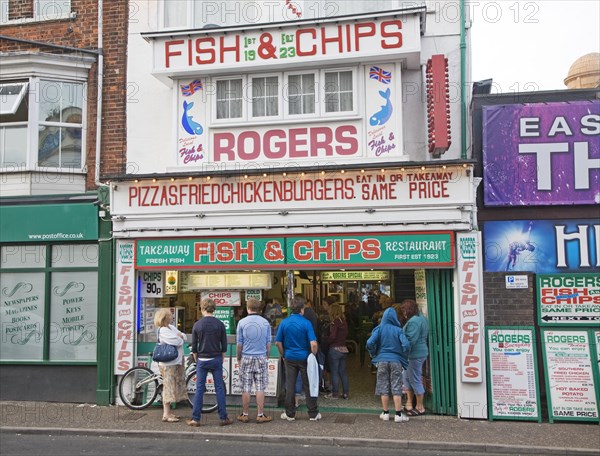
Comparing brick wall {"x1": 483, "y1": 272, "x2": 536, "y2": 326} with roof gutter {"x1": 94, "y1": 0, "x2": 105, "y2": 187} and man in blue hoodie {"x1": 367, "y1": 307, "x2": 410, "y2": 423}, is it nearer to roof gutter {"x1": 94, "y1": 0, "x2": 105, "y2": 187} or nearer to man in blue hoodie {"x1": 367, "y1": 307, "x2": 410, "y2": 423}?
man in blue hoodie {"x1": 367, "y1": 307, "x2": 410, "y2": 423}

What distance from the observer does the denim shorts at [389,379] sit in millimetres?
8688

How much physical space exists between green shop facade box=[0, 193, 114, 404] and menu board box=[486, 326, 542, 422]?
20.6 feet

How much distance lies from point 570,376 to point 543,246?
205 cm

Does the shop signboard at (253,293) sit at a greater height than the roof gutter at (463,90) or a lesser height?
lesser

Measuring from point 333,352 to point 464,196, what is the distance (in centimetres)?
358

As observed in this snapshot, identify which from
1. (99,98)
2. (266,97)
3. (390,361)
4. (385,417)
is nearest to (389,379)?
(390,361)

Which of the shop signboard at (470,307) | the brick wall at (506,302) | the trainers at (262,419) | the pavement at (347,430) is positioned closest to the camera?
the pavement at (347,430)

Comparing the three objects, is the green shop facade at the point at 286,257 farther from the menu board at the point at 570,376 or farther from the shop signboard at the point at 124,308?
the menu board at the point at 570,376

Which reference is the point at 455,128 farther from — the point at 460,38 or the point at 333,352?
the point at 333,352

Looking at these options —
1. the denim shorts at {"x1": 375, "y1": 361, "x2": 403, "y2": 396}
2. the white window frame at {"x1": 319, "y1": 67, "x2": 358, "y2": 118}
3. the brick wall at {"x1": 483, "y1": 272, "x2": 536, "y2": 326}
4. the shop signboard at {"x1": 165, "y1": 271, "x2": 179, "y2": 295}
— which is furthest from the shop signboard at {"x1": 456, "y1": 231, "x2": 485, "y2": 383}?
the shop signboard at {"x1": 165, "y1": 271, "x2": 179, "y2": 295}

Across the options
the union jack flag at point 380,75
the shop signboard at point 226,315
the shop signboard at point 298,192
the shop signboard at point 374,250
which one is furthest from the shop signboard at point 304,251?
the union jack flag at point 380,75

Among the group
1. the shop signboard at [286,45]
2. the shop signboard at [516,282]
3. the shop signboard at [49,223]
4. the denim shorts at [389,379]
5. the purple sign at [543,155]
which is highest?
the shop signboard at [286,45]

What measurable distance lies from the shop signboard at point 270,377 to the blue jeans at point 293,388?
2.52 feet

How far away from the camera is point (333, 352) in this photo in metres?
10.5
